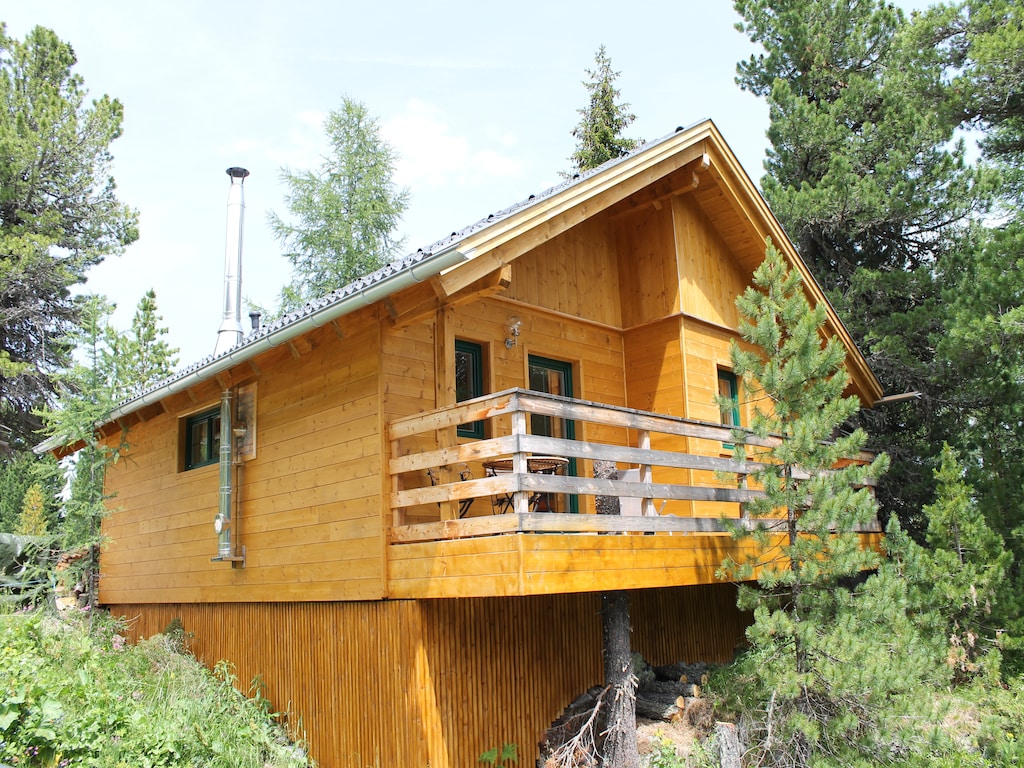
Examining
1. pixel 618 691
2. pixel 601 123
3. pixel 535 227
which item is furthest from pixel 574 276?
pixel 601 123

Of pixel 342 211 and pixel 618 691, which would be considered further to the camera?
pixel 342 211

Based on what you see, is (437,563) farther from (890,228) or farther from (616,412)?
(890,228)

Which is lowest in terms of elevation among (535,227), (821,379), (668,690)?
(668,690)

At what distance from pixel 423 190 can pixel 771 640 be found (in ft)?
72.3

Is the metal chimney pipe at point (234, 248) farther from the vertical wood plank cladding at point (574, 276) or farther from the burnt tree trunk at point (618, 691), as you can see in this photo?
the burnt tree trunk at point (618, 691)

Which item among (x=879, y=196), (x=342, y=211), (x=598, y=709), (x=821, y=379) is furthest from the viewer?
(x=342, y=211)

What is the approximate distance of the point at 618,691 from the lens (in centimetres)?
762

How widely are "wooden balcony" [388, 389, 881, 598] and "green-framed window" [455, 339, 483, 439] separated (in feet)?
1.90

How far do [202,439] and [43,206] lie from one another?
14.7 meters

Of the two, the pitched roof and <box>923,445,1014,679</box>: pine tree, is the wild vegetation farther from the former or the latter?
the pitched roof

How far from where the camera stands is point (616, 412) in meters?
7.42

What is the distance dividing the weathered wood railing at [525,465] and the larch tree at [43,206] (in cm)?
1719

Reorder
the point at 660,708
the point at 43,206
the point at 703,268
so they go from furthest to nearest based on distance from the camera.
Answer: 1. the point at 43,206
2. the point at 703,268
3. the point at 660,708

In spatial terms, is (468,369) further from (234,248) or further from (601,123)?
(601,123)
